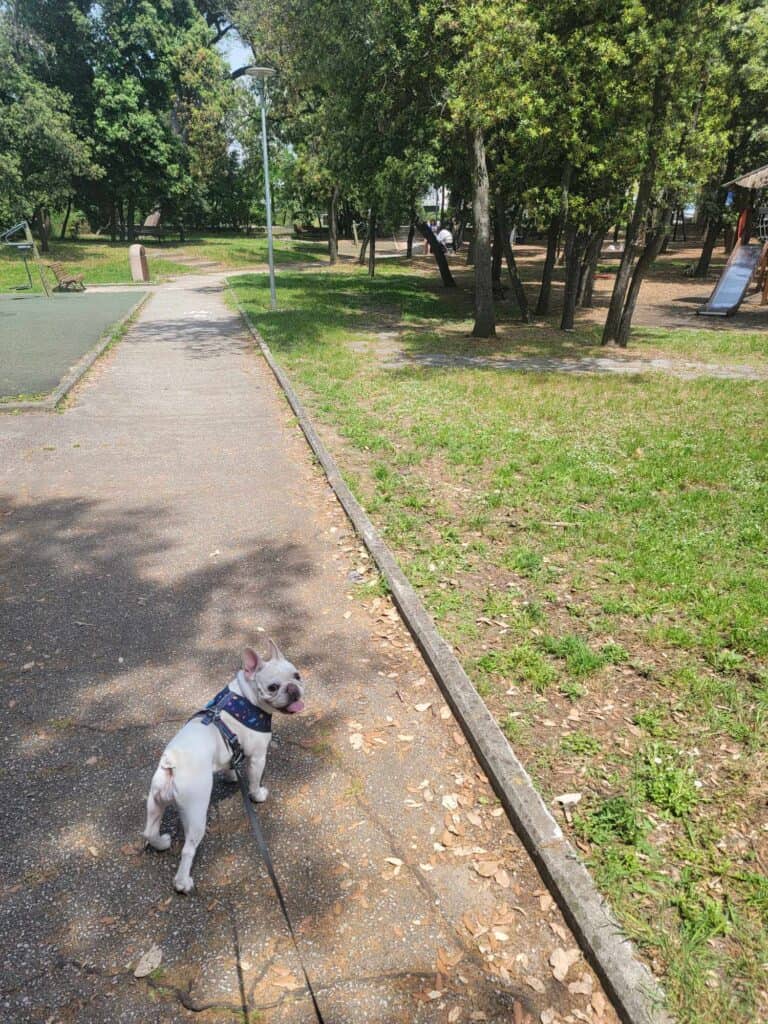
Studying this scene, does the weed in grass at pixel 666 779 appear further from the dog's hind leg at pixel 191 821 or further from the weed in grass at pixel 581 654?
the dog's hind leg at pixel 191 821

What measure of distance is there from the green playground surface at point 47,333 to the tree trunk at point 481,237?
28.6 ft

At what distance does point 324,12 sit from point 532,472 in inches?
466

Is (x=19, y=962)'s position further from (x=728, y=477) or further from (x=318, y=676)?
(x=728, y=477)

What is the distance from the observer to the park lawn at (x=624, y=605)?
2684 mm

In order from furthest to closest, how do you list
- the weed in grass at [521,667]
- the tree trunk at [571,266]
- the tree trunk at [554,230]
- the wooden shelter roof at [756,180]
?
the wooden shelter roof at [756,180] → the tree trunk at [571,266] → the tree trunk at [554,230] → the weed in grass at [521,667]

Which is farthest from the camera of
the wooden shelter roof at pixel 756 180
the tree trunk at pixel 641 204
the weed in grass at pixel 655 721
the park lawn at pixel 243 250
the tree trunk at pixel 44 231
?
the park lawn at pixel 243 250

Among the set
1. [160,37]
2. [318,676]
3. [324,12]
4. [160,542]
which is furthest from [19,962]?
[160,37]

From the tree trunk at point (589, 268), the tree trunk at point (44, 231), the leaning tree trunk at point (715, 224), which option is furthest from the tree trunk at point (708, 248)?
the tree trunk at point (44, 231)

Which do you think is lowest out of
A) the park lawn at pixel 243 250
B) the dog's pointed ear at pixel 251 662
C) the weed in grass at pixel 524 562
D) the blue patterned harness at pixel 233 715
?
the weed in grass at pixel 524 562

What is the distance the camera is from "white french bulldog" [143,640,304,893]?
249 centimetres

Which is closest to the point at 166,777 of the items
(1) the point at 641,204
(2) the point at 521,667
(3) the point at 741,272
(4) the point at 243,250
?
(2) the point at 521,667

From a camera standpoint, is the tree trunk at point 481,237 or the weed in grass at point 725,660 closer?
the weed in grass at point 725,660

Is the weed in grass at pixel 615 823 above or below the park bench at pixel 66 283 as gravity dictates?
below

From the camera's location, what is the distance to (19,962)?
2.38m
